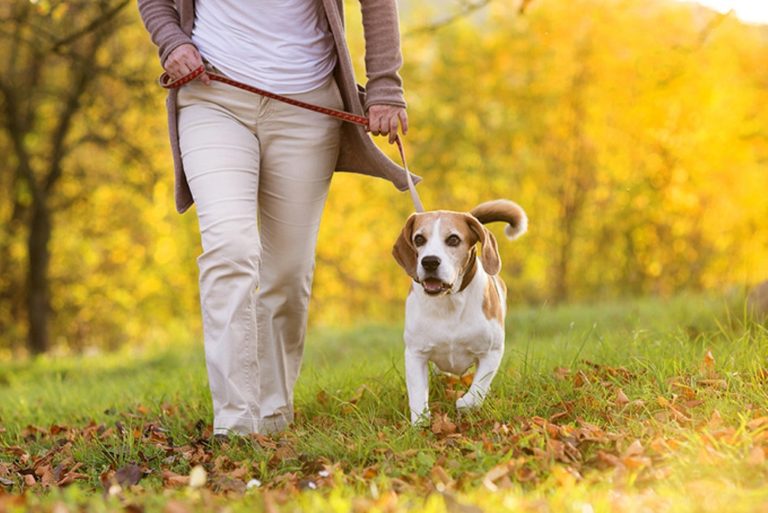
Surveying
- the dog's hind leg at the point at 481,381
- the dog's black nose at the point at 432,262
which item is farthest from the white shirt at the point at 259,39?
the dog's hind leg at the point at 481,381

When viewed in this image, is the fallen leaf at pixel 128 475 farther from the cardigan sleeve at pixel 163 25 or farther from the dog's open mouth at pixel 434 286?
the cardigan sleeve at pixel 163 25

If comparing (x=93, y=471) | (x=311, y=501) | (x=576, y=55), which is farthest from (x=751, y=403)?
(x=576, y=55)

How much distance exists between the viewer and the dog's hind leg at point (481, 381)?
408 cm

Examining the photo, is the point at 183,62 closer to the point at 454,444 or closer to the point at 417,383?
the point at 417,383

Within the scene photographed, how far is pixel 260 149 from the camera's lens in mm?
4145

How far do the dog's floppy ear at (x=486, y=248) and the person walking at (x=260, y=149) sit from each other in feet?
1.32

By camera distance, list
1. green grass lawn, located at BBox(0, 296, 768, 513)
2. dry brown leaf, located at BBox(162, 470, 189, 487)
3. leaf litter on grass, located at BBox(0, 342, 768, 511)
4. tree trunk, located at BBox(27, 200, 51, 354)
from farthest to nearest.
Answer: tree trunk, located at BBox(27, 200, 51, 354) → dry brown leaf, located at BBox(162, 470, 189, 487) → leaf litter on grass, located at BBox(0, 342, 768, 511) → green grass lawn, located at BBox(0, 296, 768, 513)

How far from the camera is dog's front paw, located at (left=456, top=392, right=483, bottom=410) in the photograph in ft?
13.4

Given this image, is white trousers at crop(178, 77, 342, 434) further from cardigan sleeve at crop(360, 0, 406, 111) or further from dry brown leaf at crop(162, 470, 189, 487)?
dry brown leaf at crop(162, 470, 189, 487)

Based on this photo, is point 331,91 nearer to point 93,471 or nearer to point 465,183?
point 93,471

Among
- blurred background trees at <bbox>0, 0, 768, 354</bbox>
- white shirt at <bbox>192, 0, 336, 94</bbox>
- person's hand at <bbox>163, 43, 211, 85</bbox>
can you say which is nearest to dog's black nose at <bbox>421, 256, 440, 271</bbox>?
white shirt at <bbox>192, 0, 336, 94</bbox>

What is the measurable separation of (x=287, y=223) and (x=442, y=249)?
71 centimetres

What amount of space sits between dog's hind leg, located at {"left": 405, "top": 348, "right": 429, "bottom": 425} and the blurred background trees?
927 centimetres

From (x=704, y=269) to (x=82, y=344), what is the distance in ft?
36.5
